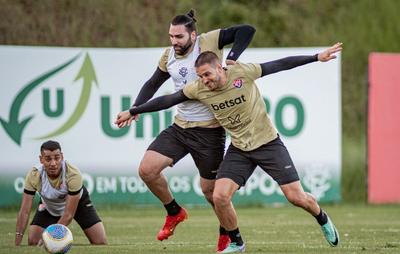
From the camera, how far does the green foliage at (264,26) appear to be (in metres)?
22.8

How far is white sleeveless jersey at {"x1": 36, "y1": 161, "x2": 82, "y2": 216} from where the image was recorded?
13.8m

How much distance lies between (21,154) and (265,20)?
9.53 m

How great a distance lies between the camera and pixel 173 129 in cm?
1273

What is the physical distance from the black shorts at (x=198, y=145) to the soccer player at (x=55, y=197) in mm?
1517

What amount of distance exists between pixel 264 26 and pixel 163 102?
15.8m

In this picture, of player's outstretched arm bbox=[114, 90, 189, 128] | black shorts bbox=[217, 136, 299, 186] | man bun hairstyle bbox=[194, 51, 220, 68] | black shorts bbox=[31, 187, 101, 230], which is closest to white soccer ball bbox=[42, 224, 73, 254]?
player's outstretched arm bbox=[114, 90, 189, 128]

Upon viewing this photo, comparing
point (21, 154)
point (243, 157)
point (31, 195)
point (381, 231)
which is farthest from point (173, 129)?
point (21, 154)

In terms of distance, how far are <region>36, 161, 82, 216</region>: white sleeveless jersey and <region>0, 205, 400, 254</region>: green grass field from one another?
560 millimetres

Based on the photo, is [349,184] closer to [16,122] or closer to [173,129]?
[16,122]

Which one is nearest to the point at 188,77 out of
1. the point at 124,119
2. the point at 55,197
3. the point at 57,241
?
the point at 124,119

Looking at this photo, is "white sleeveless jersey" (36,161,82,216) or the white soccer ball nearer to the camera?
the white soccer ball

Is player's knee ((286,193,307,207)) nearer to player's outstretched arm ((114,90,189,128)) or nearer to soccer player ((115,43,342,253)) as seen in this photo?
soccer player ((115,43,342,253))

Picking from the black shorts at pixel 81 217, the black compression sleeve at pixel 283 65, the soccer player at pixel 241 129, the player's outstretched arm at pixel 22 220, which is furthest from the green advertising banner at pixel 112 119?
the black compression sleeve at pixel 283 65

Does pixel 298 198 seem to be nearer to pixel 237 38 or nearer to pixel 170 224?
pixel 170 224
